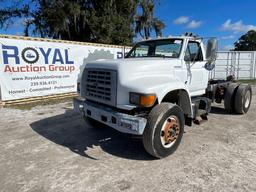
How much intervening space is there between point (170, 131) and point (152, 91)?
0.90m

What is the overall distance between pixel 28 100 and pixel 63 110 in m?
2.43

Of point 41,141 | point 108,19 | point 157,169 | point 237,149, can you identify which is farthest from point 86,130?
point 108,19

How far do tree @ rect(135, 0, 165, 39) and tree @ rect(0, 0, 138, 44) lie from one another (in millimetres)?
1128

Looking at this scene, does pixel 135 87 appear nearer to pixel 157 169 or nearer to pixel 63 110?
pixel 157 169

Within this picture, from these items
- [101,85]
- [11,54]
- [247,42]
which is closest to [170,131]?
[101,85]

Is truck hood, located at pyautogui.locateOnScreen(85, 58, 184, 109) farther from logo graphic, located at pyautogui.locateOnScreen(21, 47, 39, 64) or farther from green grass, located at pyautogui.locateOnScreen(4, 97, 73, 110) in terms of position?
logo graphic, located at pyautogui.locateOnScreen(21, 47, 39, 64)

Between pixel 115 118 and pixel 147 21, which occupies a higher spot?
pixel 147 21

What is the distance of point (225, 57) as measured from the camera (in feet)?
58.7

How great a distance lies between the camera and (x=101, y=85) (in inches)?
150

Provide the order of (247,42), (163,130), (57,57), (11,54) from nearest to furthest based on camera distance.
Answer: (163,130)
(11,54)
(57,57)
(247,42)

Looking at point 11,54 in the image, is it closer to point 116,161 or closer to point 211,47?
point 116,161

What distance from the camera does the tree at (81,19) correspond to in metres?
16.2

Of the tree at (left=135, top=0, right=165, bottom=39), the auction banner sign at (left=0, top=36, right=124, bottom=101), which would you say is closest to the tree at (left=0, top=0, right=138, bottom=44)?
the tree at (left=135, top=0, right=165, bottom=39)

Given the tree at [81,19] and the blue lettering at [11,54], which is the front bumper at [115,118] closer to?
the blue lettering at [11,54]
